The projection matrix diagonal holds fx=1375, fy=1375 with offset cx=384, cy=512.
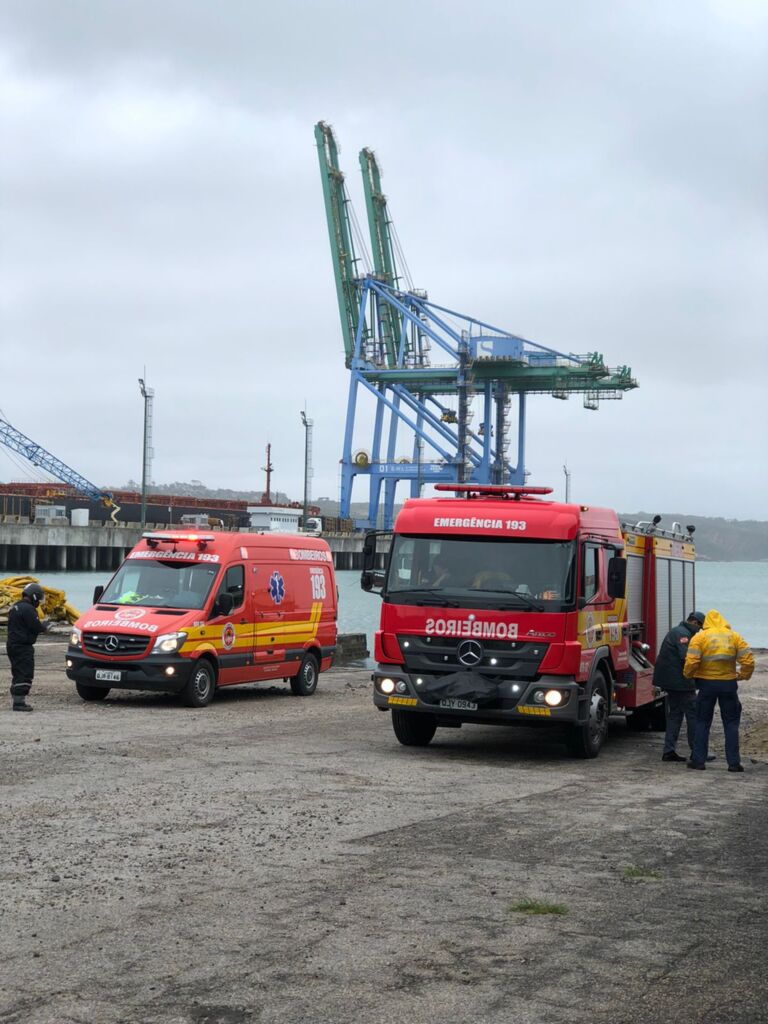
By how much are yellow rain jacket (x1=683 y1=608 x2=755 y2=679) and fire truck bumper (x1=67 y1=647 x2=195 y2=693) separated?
7068 mm

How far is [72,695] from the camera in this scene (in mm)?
19266

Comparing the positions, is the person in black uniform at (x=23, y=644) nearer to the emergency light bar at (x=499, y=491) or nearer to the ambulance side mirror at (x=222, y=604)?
the ambulance side mirror at (x=222, y=604)

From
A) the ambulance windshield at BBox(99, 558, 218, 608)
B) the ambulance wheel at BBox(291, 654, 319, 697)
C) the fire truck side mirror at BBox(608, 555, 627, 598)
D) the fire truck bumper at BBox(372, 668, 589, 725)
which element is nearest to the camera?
the fire truck bumper at BBox(372, 668, 589, 725)

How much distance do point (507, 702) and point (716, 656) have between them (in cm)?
206

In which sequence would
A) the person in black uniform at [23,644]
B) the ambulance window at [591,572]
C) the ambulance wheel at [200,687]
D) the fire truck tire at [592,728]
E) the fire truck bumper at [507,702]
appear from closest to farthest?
the fire truck bumper at [507,702] → the ambulance window at [591,572] → the fire truck tire at [592,728] → the person in black uniform at [23,644] → the ambulance wheel at [200,687]

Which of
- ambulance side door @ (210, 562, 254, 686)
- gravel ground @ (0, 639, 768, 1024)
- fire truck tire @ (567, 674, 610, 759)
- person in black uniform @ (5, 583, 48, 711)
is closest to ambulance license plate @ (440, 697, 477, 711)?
gravel ground @ (0, 639, 768, 1024)

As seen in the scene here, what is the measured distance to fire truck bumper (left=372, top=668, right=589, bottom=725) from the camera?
13.4 m

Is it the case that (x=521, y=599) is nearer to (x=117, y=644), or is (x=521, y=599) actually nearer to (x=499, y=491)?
(x=499, y=491)

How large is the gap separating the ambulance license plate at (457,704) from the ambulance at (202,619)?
5.23 m

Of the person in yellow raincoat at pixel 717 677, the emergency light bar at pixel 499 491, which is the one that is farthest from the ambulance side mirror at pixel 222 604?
the person in yellow raincoat at pixel 717 677

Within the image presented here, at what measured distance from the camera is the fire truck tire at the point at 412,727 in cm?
A: 1443

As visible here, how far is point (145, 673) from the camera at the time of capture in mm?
17609

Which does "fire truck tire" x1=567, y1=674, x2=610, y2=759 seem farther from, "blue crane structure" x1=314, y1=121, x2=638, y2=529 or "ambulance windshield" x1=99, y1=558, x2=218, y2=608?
"blue crane structure" x1=314, y1=121, x2=638, y2=529

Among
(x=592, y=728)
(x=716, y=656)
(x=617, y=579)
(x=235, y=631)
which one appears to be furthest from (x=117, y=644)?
(x=716, y=656)
